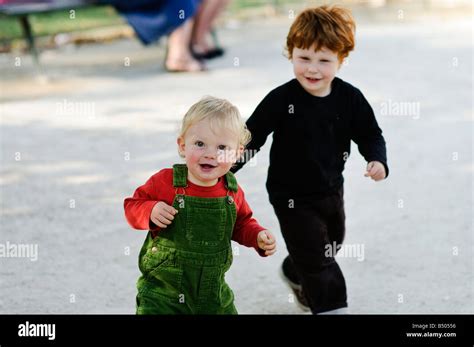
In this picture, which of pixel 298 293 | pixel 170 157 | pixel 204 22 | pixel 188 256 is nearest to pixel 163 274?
pixel 188 256

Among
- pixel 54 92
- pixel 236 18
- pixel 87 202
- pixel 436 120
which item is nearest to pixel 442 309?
pixel 87 202

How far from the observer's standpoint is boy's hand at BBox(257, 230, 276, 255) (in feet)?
9.42

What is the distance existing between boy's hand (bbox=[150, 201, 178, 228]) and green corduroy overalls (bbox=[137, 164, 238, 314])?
65 mm

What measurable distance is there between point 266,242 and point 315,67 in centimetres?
69

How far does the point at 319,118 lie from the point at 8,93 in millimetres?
4977

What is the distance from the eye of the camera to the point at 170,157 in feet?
19.1

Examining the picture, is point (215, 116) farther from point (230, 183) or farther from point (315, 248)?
point (315, 248)

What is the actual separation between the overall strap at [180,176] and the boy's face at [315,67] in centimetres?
61

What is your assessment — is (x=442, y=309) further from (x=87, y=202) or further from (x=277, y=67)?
(x=277, y=67)

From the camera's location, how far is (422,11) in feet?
39.1

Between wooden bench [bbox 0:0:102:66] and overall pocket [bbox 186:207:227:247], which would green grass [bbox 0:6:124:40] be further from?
overall pocket [bbox 186:207:227:247]

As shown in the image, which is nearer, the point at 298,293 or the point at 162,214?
the point at 162,214

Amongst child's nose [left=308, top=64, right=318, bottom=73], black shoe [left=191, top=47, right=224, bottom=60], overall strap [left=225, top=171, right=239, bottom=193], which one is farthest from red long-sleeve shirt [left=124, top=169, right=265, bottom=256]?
black shoe [left=191, top=47, right=224, bottom=60]

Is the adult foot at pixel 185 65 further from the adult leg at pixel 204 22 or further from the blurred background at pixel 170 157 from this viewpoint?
the adult leg at pixel 204 22
